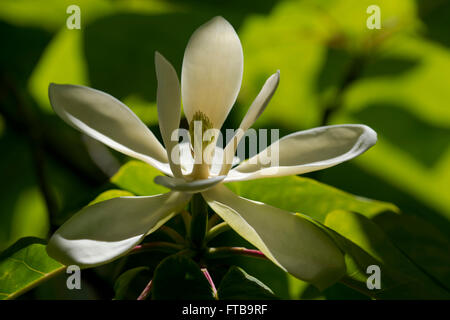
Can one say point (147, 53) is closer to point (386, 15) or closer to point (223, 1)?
point (223, 1)

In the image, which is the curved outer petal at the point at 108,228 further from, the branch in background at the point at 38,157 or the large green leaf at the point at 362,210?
the branch in background at the point at 38,157

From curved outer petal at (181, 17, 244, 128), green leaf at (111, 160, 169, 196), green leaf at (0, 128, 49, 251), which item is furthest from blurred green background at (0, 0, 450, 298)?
curved outer petal at (181, 17, 244, 128)

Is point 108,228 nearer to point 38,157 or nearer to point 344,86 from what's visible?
point 38,157

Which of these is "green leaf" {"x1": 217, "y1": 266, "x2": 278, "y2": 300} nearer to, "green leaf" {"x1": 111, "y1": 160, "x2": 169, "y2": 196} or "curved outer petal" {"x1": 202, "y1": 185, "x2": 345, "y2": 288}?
"curved outer petal" {"x1": 202, "y1": 185, "x2": 345, "y2": 288}

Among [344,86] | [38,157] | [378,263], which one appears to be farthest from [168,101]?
[344,86]

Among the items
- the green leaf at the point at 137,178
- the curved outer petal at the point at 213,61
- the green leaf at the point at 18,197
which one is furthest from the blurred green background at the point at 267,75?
the curved outer petal at the point at 213,61

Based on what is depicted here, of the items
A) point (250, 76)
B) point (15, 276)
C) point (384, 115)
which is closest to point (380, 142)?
point (384, 115)
